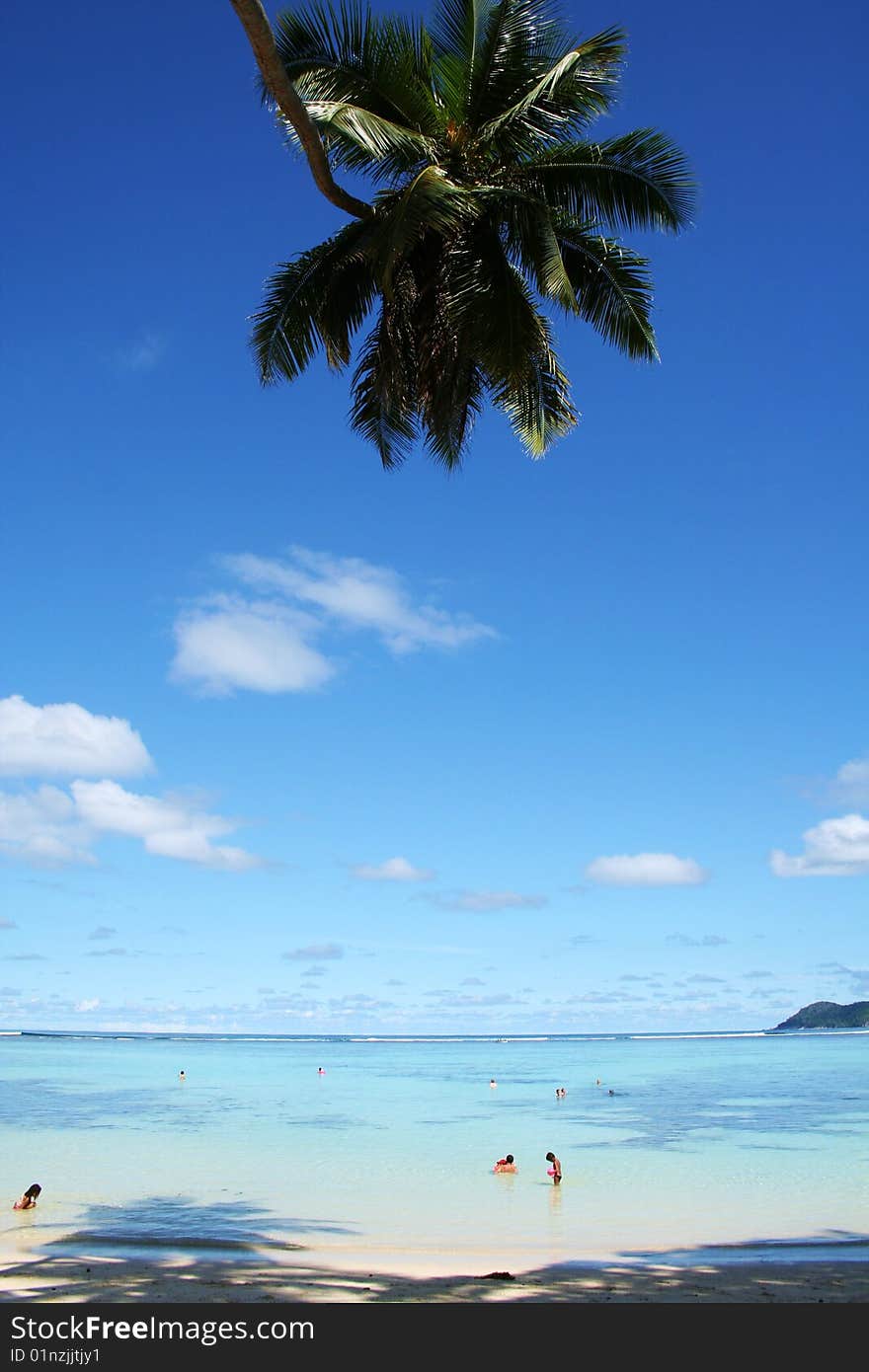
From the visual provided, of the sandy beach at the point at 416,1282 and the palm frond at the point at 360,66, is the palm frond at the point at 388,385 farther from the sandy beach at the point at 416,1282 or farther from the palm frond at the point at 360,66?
the sandy beach at the point at 416,1282

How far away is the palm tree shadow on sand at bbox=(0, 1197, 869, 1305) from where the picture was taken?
8312mm

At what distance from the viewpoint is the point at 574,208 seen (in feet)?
34.0

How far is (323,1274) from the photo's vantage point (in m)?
9.87

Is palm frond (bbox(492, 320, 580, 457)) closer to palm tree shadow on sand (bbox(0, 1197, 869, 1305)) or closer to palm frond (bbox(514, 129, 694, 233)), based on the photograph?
palm frond (bbox(514, 129, 694, 233))

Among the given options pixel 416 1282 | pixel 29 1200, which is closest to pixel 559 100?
pixel 416 1282

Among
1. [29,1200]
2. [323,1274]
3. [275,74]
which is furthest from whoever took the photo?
[29,1200]

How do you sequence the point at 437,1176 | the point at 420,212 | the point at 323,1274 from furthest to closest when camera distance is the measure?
the point at 437,1176, the point at 323,1274, the point at 420,212

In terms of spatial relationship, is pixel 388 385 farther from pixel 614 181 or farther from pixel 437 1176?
pixel 437 1176

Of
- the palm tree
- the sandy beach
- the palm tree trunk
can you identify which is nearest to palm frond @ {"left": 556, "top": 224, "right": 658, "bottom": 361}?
the palm tree

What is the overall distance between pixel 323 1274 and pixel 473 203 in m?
11.0

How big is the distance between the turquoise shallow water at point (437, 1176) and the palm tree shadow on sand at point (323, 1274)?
100mm

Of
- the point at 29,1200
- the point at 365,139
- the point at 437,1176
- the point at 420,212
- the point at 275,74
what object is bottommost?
the point at 437,1176
